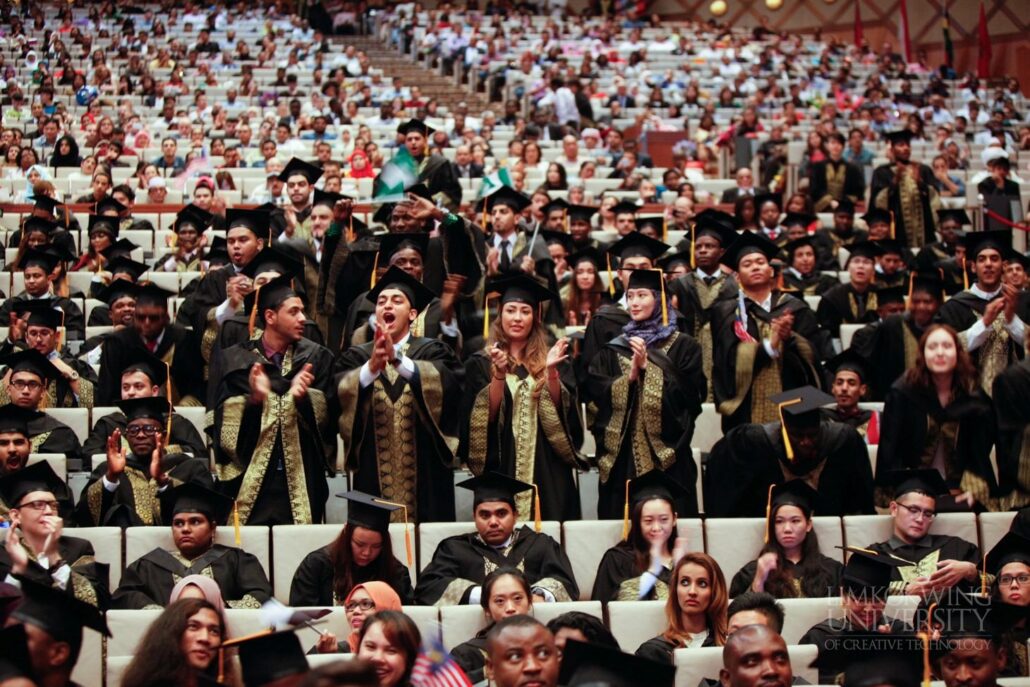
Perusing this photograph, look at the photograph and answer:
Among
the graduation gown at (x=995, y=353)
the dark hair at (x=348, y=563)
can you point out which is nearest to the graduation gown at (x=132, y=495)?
the dark hair at (x=348, y=563)

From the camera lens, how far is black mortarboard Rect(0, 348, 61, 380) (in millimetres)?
7129

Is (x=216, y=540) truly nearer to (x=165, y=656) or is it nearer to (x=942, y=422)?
(x=165, y=656)

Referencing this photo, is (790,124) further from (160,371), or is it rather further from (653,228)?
(160,371)

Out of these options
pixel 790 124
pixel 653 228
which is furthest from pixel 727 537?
pixel 790 124

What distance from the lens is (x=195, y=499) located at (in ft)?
20.0

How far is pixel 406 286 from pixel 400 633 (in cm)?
274

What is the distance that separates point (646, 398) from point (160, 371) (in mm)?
2440

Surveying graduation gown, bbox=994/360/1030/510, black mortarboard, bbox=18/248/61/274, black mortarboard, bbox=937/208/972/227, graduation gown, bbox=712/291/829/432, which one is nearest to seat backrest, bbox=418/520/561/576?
graduation gown, bbox=712/291/829/432

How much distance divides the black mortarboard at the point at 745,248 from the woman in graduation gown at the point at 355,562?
289 cm

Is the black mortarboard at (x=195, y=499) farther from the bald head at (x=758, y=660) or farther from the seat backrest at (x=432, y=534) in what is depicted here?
the bald head at (x=758, y=660)

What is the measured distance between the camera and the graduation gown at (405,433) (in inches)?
265

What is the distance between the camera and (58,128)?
12672 millimetres

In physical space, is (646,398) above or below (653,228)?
below

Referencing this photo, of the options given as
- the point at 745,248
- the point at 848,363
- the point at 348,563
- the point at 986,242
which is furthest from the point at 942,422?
the point at 348,563
